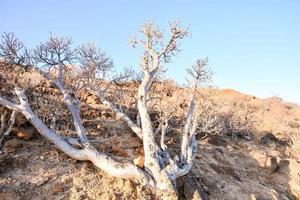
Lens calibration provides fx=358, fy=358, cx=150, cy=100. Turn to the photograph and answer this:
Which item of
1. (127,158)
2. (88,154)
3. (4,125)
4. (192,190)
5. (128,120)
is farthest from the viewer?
(128,120)

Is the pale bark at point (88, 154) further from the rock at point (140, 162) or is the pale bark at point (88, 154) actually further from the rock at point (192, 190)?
the rock at point (192, 190)

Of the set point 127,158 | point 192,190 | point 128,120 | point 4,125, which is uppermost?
point 128,120

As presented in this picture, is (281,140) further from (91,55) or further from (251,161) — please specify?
(91,55)

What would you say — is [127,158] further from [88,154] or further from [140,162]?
[88,154]

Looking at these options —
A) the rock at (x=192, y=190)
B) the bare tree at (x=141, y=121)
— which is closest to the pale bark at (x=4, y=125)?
the bare tree at (x=141, y=121)

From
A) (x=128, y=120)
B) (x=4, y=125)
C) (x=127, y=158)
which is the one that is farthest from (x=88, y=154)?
(x=128, y=120)

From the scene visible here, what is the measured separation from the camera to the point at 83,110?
1223 cm

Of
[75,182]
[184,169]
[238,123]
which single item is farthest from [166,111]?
[238,123]

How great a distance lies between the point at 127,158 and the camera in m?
9.38

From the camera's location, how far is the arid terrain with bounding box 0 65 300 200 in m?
7.90

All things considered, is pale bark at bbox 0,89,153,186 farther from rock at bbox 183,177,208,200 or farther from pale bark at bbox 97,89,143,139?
pale bark at bbox 97,89,143,139

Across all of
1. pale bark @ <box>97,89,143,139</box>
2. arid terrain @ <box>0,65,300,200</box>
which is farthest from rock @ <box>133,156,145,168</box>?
pale bark @ <box>97,89,143,139</box>

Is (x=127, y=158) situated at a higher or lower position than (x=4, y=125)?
lower

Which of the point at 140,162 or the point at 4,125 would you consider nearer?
the point at 140,162
